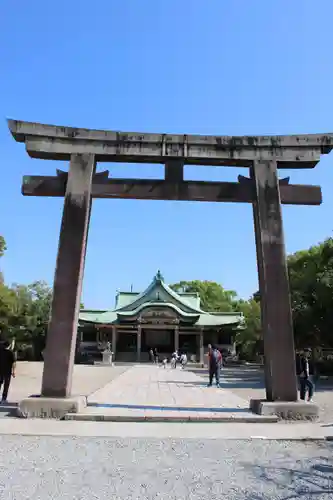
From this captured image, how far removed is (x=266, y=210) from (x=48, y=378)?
5.95 meters

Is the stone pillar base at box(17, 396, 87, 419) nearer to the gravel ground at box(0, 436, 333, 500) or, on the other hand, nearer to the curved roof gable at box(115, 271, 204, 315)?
the gravel ground at box(0, 436, 333, 500)

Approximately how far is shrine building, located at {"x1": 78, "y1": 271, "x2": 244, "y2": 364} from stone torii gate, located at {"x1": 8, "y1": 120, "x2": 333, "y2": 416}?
3478 centimetres

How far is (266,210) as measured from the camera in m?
9.89

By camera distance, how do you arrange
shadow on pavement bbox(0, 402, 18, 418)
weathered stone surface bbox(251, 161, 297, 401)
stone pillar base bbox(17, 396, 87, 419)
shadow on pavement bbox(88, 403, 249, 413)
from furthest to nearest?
shadow on pavement bbox(88, 403, 249, 413)
weathered stone surface bbox(251, 161, 297, 401)
shadow on pavement bbox(0, 402, 18, 418)
stone pillar base bbox(17, 396, 87, 419)

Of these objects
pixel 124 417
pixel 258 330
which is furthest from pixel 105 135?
pixel 258 330

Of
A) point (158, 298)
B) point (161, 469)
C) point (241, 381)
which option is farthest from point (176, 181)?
point (158, 298)

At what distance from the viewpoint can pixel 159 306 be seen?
44.2 metres

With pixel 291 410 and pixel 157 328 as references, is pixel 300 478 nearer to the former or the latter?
pixel 291 410

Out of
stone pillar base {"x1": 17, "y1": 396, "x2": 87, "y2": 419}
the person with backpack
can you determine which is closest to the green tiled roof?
the person with backpack

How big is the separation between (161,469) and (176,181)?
6418 millimetres

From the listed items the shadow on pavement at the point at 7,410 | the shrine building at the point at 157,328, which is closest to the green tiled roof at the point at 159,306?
the shrine building at the point at 157,328

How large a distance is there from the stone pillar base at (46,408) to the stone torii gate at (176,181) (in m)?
1.90

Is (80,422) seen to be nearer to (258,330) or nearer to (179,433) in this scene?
(179,433)

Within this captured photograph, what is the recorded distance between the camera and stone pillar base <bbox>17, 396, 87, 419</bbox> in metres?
8.48
